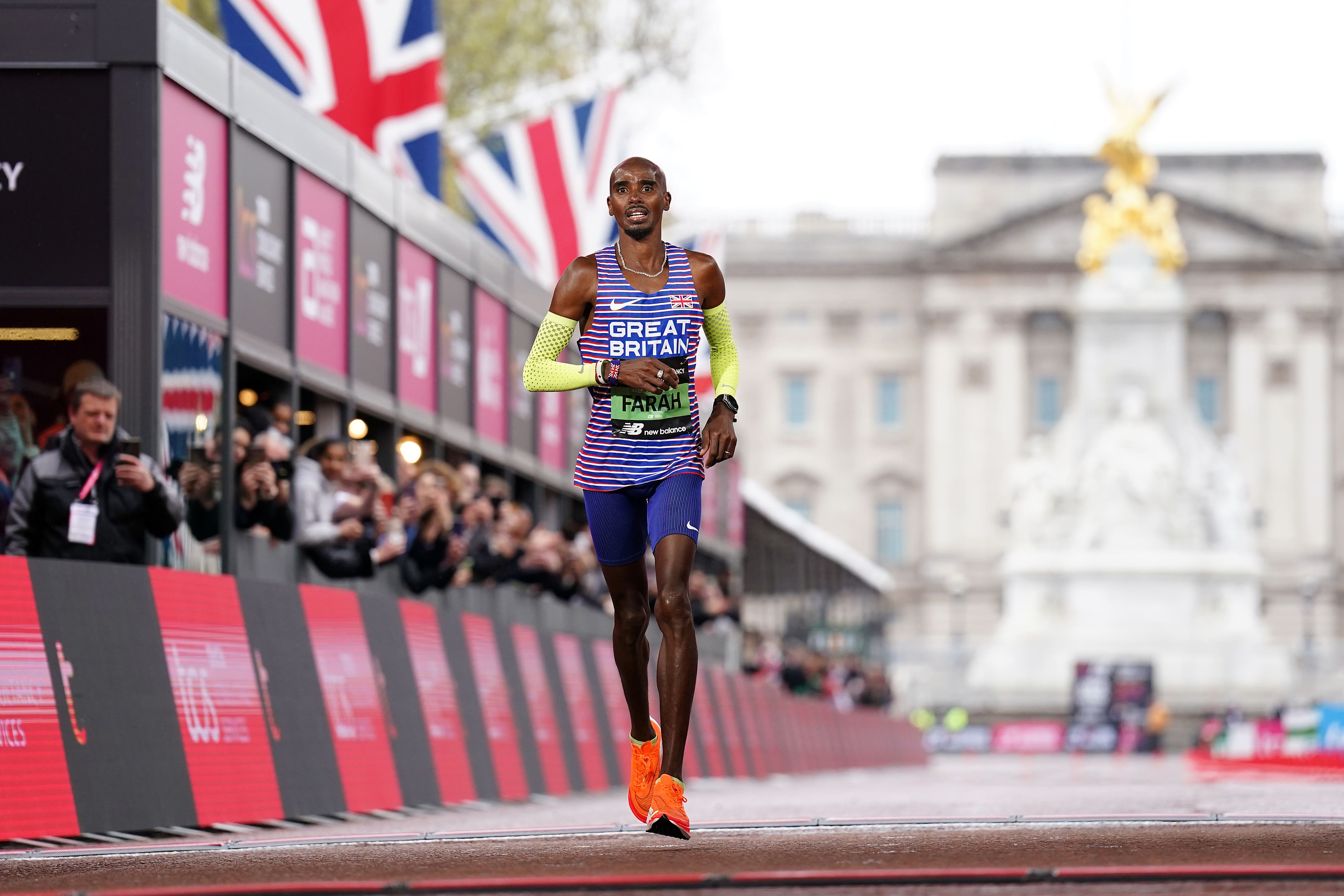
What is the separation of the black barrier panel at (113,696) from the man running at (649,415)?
236 centimetres

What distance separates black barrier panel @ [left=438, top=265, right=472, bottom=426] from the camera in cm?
2044

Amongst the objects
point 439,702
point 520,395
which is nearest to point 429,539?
point 439,702

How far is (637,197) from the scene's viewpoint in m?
8.41

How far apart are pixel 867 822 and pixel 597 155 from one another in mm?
16861

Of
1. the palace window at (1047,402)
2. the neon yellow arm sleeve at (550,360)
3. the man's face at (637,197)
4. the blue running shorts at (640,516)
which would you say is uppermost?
the palace window at (1047,402)

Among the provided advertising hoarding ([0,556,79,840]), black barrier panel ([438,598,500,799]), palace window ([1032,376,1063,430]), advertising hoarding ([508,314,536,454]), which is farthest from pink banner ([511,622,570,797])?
palace window ([1032,376,1063,430])

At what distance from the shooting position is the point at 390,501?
57.0 feet

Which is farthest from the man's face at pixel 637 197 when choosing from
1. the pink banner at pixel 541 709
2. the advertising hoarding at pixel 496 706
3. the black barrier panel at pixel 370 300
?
the black barrier panel at pixel 370 300

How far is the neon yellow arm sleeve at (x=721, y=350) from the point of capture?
8.70 m

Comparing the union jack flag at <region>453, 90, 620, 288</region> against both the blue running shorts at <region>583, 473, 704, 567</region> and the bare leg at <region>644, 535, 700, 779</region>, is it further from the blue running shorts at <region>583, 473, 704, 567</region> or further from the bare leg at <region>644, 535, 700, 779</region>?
the bare leg at <region>644, 535, 700, 779</region>

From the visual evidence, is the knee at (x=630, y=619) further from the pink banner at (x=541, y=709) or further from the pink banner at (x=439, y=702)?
the pink banner at (x=541, y=709)

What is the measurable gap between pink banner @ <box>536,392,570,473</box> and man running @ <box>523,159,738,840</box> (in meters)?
15.7

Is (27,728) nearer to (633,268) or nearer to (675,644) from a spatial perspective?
(675,644)

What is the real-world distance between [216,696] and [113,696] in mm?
918
